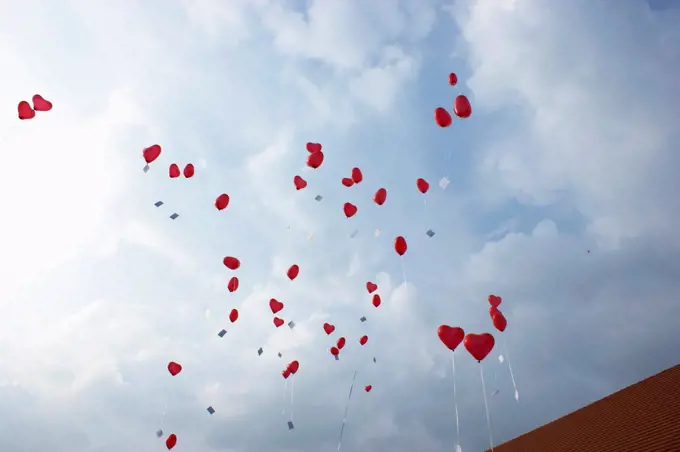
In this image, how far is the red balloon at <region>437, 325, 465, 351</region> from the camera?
1210 centimetres

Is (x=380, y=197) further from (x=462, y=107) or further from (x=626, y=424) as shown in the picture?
(x=626, y=424)

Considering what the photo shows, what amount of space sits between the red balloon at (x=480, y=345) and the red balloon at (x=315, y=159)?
5.82 m

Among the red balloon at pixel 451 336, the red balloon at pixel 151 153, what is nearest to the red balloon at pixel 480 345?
the red balloon at pixel 451 336

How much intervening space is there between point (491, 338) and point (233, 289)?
7341mm

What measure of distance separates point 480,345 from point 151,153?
31.3 ft

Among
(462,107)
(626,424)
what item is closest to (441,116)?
(462,107)

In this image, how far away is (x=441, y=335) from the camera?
12227mm

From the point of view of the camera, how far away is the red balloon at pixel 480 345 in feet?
38.2

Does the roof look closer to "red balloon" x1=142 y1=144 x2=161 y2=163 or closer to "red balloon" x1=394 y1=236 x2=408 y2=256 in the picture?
"red balloon" x1=394 y1=236 x2=408 y2=256

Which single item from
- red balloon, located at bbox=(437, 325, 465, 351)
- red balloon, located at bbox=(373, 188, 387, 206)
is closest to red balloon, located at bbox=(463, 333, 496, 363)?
red balloon, located at bbox=(437, 325, 465, 351)

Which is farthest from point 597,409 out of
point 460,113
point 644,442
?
point 460,113

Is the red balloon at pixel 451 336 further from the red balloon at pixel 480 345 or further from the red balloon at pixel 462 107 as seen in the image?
the red balloon at pixel 462 107

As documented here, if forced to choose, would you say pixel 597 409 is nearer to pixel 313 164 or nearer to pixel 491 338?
pixel 491 338

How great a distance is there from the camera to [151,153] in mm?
13164
